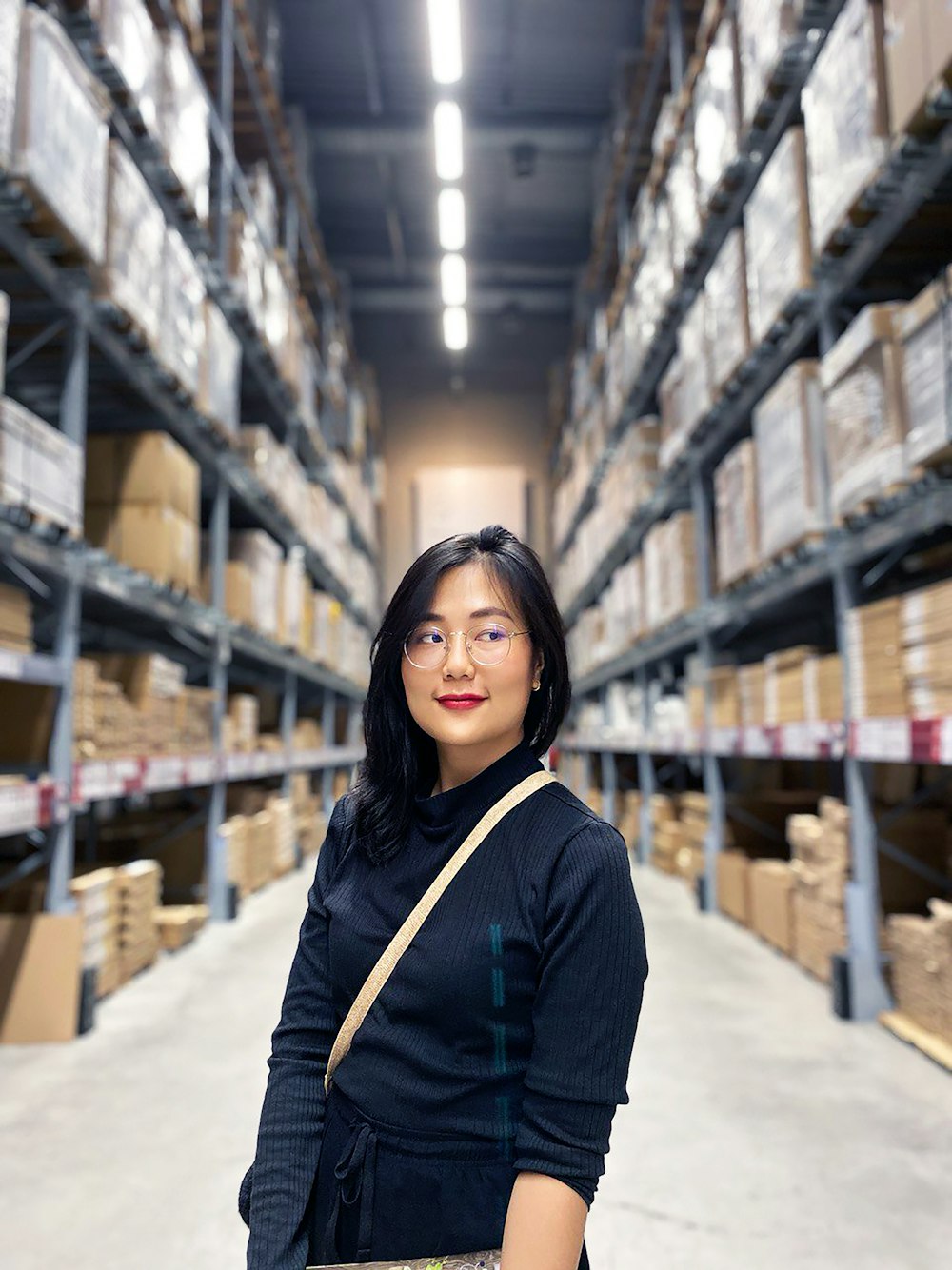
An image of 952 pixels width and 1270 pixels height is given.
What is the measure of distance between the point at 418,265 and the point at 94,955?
14489 mm

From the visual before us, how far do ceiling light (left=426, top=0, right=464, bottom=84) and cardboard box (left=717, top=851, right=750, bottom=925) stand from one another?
272 inches

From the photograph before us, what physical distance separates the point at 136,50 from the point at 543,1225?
524 centimetres

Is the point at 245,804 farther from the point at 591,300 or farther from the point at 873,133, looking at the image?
the point at 591,300

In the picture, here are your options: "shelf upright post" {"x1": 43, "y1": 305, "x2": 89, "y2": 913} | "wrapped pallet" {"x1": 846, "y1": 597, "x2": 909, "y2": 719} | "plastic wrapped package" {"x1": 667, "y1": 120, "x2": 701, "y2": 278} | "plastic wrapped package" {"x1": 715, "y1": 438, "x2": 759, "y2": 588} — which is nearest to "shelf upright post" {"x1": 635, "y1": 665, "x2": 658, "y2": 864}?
"plastic wrapped package" {"x1": 715, "y1": 438, "x2": 759, "y2": 588}

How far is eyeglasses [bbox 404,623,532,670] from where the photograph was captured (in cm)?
130

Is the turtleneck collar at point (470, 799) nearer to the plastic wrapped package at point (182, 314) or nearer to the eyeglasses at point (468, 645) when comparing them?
the eyeglasses at point (468, 645)

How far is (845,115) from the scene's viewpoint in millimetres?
3910

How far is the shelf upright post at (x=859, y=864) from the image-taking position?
4043mm

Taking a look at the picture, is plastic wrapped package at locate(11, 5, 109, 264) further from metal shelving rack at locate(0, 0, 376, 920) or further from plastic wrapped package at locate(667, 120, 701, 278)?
plastic wrapped package at locate(667, 120, 701, 278)

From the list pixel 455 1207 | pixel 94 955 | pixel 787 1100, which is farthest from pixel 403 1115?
pixel 94 955

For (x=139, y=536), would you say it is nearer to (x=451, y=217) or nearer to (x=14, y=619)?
(x=14, y=619)

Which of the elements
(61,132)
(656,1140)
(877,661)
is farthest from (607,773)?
(61,132)

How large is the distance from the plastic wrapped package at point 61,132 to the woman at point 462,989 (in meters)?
3.05

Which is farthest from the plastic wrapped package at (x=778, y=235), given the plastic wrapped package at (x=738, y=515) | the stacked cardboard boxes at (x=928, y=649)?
the stacked cardboard boxes at (x=928, y=649)
